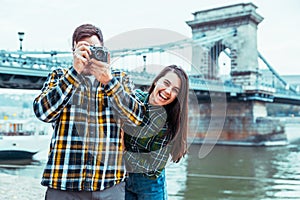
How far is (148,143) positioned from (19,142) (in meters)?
9.67

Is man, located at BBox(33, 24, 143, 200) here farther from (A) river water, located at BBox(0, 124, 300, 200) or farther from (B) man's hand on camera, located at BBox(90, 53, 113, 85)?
(A) river water, located at BBox(0, 124, 300, 200)

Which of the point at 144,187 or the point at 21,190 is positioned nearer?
the point at 144,187

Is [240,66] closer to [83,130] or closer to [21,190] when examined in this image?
[21,190]

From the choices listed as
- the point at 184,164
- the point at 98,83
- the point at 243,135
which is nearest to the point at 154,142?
the point at 98,83

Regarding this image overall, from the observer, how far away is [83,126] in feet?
2.93

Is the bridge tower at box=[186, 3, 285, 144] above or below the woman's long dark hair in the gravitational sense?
above

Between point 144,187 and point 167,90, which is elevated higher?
point 167,90

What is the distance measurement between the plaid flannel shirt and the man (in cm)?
8

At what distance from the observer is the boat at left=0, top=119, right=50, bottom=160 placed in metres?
9.73

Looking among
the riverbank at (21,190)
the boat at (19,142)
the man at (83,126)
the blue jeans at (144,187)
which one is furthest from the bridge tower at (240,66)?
the man at (83,126)

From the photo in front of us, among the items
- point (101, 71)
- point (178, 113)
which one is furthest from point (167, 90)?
point (101, 71)

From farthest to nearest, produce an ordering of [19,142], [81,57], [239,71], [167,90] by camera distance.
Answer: [239,71] < [19,142] < [167,90] < [81,57]

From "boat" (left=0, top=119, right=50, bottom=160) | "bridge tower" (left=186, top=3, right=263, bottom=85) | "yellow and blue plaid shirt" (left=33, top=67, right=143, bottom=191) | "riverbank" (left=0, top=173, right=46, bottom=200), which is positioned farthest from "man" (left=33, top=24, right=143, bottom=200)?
"bridge tower" (left=186, top=3, right=263, bottom=85)

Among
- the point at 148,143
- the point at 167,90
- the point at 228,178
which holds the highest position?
the point at 167,90
